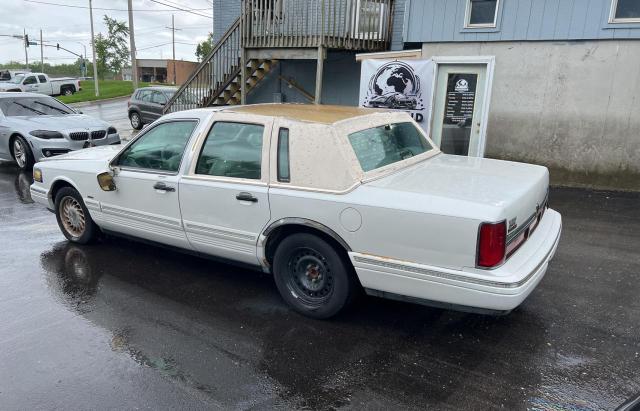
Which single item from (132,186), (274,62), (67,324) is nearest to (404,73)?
(274,62)

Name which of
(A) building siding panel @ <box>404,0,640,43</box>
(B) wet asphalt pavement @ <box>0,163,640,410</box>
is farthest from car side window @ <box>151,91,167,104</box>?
(B) wet asphalt pavement @ <box>0,163,640,410</box>

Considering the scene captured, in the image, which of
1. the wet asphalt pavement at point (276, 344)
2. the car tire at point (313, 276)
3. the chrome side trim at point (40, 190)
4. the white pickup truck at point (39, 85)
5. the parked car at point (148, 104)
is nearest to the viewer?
the wet asphalt pavement at point (276, 344)

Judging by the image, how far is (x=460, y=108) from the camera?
950 centimetres

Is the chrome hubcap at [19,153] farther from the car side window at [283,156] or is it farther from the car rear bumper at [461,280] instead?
the car rear bumper at [461,280]

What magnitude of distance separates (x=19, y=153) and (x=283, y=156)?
855 centimetres

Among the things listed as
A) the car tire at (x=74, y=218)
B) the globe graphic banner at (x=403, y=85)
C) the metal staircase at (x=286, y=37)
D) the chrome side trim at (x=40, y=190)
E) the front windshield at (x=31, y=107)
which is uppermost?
the metal staircase at (x=286, y=37)

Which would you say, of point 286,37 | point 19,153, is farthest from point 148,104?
point 286,37

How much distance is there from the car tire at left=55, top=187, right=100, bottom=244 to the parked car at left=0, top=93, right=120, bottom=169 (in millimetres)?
4817

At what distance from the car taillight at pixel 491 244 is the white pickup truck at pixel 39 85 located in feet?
104

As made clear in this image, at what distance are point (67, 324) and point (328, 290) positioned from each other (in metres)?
2.05

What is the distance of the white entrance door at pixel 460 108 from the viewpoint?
929 centimetres

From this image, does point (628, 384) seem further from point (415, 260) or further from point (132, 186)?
point (132, 186)

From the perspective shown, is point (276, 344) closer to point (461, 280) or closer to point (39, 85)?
point (461, 280)

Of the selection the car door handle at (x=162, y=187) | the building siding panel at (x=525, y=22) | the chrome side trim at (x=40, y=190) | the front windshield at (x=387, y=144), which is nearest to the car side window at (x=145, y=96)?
the building siding panel at (x=525, y=22)
